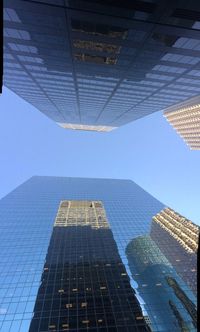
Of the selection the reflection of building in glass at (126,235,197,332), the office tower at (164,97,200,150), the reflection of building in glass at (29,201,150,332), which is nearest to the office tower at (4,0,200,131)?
the reflection of building in glass at (126,235,197,332)

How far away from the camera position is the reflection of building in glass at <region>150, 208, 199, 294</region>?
90438 mm

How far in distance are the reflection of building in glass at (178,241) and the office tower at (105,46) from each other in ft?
185

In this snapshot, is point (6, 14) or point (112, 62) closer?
point (6, 14)

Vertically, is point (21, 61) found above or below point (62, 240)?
above

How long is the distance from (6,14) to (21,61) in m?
15.9

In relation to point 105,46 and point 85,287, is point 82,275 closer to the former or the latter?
point 85,287

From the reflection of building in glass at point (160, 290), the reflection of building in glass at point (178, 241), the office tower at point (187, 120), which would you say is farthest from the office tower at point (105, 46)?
the office tower at point (187, 120)

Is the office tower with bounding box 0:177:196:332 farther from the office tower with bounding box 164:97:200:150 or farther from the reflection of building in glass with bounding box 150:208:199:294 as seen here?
the office tower with bounding box 164:97:200:150

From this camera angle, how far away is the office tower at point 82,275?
65.7 meters

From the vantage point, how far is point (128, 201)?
6698 inches

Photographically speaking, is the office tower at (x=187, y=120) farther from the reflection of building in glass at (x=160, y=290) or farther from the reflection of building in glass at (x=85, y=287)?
the reflection of building in glass at (x=160, y=290)

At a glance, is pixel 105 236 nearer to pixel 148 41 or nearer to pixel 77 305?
pixel 77 305

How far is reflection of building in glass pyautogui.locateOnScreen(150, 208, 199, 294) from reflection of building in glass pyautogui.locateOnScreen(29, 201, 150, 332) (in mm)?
17613

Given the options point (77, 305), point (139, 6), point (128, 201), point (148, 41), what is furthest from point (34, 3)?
point (128, 201)
